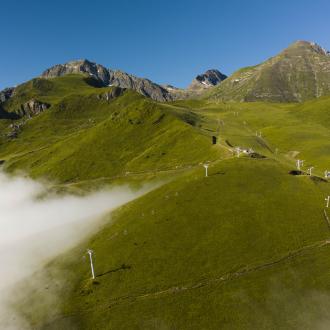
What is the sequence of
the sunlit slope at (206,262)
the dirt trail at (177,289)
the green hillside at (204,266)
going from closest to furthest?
the green hillside at (204,266), the sunlit slope at (206,262), the dirt trail at (177,289)

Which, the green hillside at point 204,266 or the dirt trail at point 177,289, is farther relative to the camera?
the dirt trail at point 177,289

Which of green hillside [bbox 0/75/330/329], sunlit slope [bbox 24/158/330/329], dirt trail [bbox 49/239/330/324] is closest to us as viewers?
green hillside [bbox 0/75/330/329]

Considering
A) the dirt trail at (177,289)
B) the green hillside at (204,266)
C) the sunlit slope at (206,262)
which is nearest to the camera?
the green hillside at (204,266)

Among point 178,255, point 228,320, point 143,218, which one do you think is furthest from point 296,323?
point 143,218

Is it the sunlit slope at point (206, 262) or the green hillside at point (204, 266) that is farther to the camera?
the sunlit slope at point (206, 262)

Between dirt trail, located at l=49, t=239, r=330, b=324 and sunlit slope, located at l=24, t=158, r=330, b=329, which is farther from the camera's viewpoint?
dirt trail, located at l=49, t=239, r=330, b=324

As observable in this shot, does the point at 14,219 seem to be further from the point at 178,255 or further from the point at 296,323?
the point at 296,323

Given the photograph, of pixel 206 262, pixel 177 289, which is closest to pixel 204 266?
pixel 206 262

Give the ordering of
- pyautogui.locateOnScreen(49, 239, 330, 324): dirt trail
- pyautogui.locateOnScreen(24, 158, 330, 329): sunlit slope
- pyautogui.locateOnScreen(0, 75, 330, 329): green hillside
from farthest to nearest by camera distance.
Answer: pyautogui.locateOnScreen(49, 239, 330, 324): dirt trail → pyautogui.locateOnScreen(24, 158, 330, 329): sunlit slope → pyautogui.locateOnScreen(0, 75, 330, 329): green hillside
